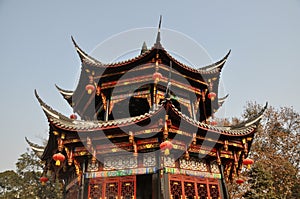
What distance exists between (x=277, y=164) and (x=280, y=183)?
163 centimetres

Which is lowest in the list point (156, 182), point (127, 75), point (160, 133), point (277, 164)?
point (156, 182)

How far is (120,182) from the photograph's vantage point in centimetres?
825

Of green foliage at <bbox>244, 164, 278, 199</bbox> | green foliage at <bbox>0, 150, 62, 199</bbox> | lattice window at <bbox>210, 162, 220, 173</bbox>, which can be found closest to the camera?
lattice window at <bbox>210, 162, 220, 173</bbox>

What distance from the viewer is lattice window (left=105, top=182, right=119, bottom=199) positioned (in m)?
8.18

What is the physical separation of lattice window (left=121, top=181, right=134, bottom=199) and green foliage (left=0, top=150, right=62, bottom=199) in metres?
19.9

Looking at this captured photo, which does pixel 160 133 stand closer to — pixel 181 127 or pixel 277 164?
pixel 181 127

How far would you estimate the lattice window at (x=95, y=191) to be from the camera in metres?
8.29

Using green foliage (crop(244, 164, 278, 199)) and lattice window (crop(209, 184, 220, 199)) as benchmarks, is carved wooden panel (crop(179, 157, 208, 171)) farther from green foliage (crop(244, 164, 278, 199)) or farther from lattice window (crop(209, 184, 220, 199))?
green foliage (crop(244, 164, 278, 199))

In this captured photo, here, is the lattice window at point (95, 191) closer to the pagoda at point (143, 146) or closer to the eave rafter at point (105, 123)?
the pagoda at point (143, 146)

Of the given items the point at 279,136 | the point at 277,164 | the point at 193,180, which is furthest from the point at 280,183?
the point at 193,180

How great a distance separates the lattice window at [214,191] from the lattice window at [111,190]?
11.1ft

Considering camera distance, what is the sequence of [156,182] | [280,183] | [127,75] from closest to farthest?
1. [156,182]
2. [127,75]
3. [280,183]

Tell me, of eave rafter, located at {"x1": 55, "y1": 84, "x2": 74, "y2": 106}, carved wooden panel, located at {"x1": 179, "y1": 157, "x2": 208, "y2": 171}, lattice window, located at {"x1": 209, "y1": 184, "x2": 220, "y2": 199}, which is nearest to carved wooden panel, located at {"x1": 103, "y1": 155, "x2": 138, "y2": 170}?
carved wooden panel, located at {"x1": 179, "y1": 157, "x2": 208, "y2": 171}

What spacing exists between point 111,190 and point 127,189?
0.56 meters
